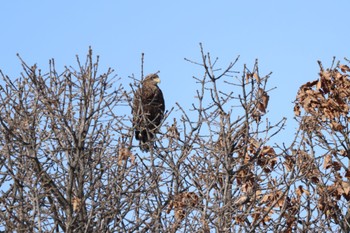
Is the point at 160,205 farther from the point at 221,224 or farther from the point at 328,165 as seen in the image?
the point at 328,165

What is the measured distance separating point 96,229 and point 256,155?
2137 mm

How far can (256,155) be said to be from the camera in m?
11.3

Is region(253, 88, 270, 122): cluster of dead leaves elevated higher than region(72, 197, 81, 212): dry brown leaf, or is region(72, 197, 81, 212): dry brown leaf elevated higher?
region(253, 88, 270, 122): cluster of dead leaves

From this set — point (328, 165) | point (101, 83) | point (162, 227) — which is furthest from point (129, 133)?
point (328, 165)

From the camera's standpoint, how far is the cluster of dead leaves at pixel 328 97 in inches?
473

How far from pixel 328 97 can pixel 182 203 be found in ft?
8.60

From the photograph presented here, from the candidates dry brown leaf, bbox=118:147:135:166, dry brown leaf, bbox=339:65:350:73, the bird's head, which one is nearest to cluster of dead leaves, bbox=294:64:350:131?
dry brown leaf, bbox=339:65:350:73

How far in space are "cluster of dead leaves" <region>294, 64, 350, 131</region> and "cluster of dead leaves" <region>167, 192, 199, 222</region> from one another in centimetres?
194

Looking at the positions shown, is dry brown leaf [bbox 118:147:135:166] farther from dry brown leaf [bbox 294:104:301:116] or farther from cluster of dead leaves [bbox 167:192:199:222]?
dry brown leaf [bbox 294:104:301:116]

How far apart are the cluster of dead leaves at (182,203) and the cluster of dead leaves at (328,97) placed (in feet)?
6.38

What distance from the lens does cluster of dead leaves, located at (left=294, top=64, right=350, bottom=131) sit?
12008mm

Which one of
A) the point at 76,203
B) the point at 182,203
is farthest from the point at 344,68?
the point at 76,203

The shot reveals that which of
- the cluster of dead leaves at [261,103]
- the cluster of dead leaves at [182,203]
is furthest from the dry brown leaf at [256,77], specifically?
the cluster of dead leaves at [182,203]

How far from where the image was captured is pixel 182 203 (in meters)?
11.0
